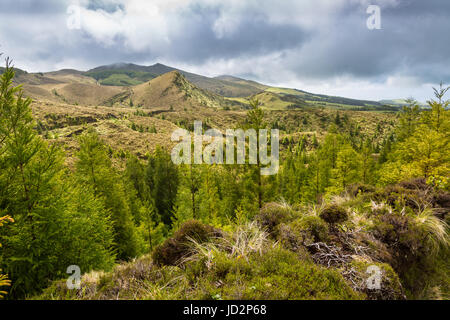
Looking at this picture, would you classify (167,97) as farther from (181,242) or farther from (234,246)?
(234,246)

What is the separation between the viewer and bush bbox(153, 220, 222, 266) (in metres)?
4.19

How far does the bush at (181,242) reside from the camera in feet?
13.7

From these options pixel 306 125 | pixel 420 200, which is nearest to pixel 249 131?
pixel 420 200

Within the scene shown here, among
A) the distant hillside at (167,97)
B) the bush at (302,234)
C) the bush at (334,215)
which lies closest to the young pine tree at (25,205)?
the bush at (302,234)

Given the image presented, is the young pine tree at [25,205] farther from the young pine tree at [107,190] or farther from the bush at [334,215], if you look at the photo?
the young pine tree at [107,190]

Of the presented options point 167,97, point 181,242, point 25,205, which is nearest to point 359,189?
point 181,242

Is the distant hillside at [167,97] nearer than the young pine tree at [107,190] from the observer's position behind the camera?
No

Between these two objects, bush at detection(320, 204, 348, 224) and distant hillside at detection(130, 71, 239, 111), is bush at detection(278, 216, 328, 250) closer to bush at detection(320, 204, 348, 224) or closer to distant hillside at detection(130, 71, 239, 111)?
bush at detection(320, 204, 348, 224)

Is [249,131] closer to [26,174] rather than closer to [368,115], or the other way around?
[26,174]

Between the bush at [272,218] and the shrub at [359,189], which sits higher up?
the shrub at [359,189]

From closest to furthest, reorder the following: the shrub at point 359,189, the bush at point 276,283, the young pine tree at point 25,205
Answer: the bush at point 276,283 → the young pine tree at point 25,205 → the shrub at point 359,189

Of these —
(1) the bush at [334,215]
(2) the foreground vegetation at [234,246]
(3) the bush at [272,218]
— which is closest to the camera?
(2) the foreground vegetation at [234,246]

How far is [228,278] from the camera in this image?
2.98 meters

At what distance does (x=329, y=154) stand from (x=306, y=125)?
9682 centimetres
